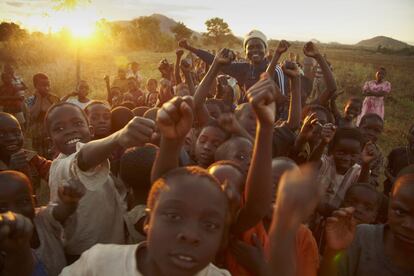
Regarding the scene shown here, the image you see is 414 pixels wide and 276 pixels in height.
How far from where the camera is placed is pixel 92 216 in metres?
2.32

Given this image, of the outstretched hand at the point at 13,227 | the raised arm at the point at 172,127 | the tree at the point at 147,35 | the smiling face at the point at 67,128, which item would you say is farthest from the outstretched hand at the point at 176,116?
the tree at the point at 147,35

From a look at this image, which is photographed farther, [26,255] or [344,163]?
[344,163]

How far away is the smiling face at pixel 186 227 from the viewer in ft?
4.89

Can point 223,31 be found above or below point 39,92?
above

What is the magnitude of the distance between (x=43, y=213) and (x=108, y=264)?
2.58 ft

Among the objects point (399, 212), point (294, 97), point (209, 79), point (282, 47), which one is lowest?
point (399, 212)

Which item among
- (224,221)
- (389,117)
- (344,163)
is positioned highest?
(224,221)

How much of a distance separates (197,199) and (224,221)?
0.56ft

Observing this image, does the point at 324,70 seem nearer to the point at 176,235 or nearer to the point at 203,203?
the point at 203,203

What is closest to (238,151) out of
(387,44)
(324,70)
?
(324,70)

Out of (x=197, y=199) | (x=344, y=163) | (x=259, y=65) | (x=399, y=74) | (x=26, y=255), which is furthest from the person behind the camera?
(x=399, y=74)

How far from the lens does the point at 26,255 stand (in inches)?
68.1

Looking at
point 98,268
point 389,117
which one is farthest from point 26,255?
point 389,117

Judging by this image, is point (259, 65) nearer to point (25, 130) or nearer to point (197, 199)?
point (197, 199)
